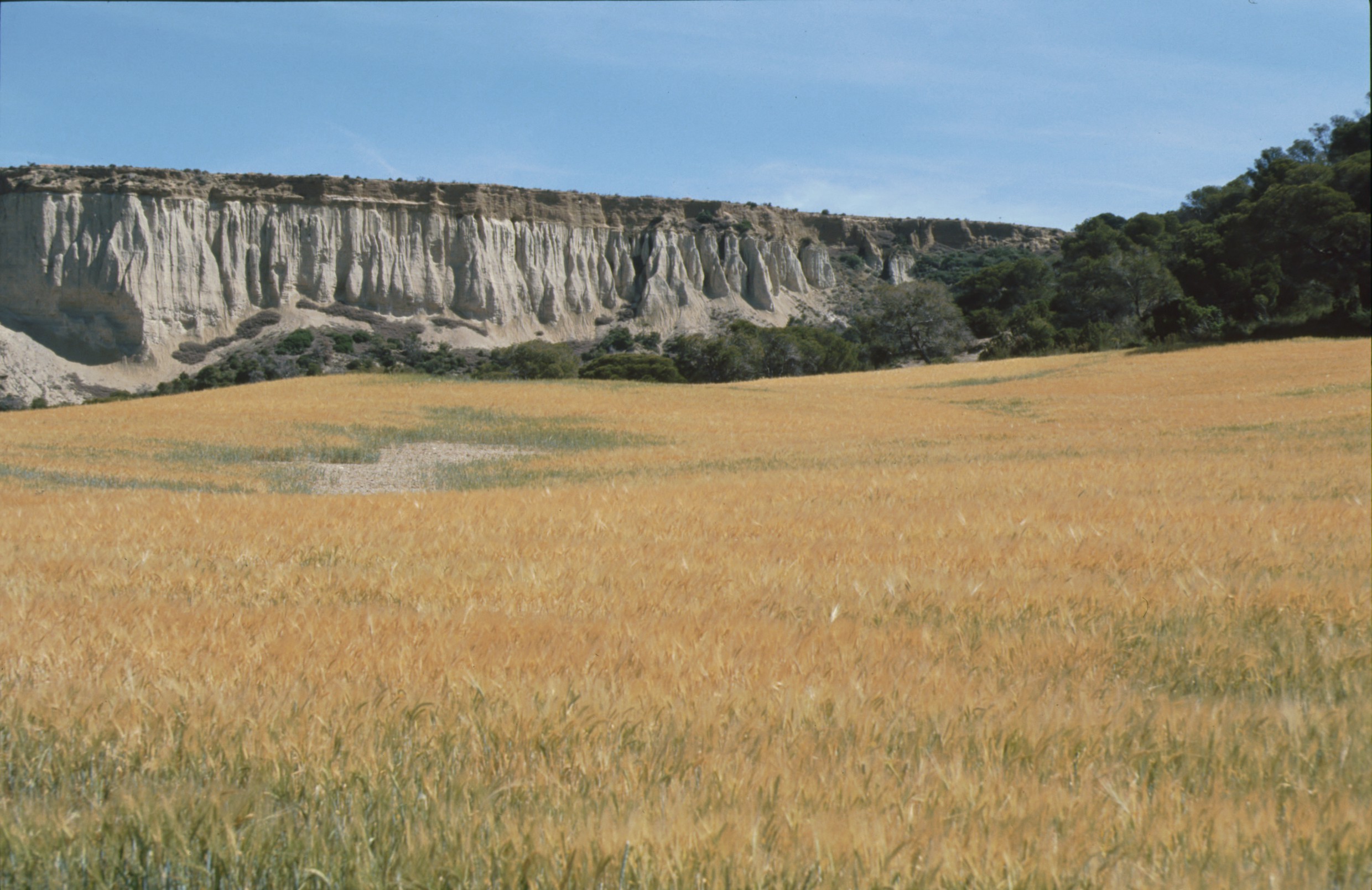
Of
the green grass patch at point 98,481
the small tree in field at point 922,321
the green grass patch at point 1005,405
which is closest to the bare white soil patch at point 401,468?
the green grass patch at point 98,481

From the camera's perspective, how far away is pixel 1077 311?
9769 cm

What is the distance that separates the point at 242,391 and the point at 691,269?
9717cm

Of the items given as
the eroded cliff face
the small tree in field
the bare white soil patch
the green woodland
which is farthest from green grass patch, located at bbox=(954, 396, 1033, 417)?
the eroded cliff face

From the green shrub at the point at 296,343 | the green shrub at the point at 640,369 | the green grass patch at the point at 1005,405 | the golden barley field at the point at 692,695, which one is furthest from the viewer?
the green shrub at the point at 296,343

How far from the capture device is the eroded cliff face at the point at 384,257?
10856 centimetres

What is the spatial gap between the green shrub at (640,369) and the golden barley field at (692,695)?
8051cm

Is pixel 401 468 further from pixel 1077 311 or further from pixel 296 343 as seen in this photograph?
pixel 296 343

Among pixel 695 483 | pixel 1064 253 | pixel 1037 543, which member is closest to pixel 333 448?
pixel 695 483

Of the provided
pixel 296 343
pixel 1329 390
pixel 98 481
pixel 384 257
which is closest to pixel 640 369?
pixel 296 343

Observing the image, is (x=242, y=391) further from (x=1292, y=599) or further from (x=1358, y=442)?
(x=1292, y=599)

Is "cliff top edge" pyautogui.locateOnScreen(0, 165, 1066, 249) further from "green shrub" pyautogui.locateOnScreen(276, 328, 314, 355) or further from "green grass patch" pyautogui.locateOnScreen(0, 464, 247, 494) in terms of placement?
"green grass patch" pyautogui.locateOnScreen(0, 464, 247, 494)

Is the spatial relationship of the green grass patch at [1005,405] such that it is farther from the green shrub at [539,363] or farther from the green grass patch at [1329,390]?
the green shrub at [539,363]

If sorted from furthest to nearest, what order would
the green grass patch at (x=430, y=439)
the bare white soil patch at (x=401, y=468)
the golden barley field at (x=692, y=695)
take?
the green grass patch at (x=430, y=439) < the bare white soil patch at (x=401, y=468) < the golden barley field at (x=692, y=695)

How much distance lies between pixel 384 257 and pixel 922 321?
242ft
